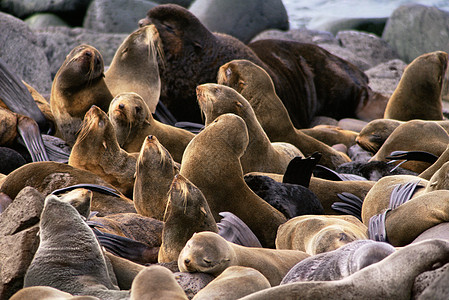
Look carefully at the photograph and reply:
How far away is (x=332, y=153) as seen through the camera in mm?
5430

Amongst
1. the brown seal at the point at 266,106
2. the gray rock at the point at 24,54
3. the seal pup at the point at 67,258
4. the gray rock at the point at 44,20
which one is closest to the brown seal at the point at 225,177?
the seal pup at the point at 67,258

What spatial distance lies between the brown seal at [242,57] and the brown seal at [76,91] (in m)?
1.51

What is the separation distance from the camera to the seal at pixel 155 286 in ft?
5.21

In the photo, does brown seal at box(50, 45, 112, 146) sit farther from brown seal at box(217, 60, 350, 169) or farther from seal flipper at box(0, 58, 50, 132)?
brown seal at box(217, 60, 350, 169)

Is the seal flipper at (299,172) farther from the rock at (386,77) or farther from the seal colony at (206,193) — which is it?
the rock at (386,77)

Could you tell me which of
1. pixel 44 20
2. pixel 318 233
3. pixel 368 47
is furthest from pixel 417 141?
pixel 44 20

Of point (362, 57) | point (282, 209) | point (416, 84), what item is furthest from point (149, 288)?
point (362, 57)

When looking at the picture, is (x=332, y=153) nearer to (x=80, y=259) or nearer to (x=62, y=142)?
(x=62, y=142)

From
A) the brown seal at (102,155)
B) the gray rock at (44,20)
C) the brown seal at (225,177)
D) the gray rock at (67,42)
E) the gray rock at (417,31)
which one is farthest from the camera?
the gray rock at (44,20)

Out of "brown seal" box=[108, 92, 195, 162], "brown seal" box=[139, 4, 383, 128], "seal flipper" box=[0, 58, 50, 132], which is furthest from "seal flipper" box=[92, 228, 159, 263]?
"brown seal" box=[139, 4, 383, 128]

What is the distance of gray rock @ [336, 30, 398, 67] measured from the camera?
1270 cm

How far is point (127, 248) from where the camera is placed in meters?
2.82

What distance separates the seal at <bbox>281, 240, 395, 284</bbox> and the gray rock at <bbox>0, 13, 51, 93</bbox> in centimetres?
676

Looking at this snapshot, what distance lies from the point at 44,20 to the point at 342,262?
45.7 feet
